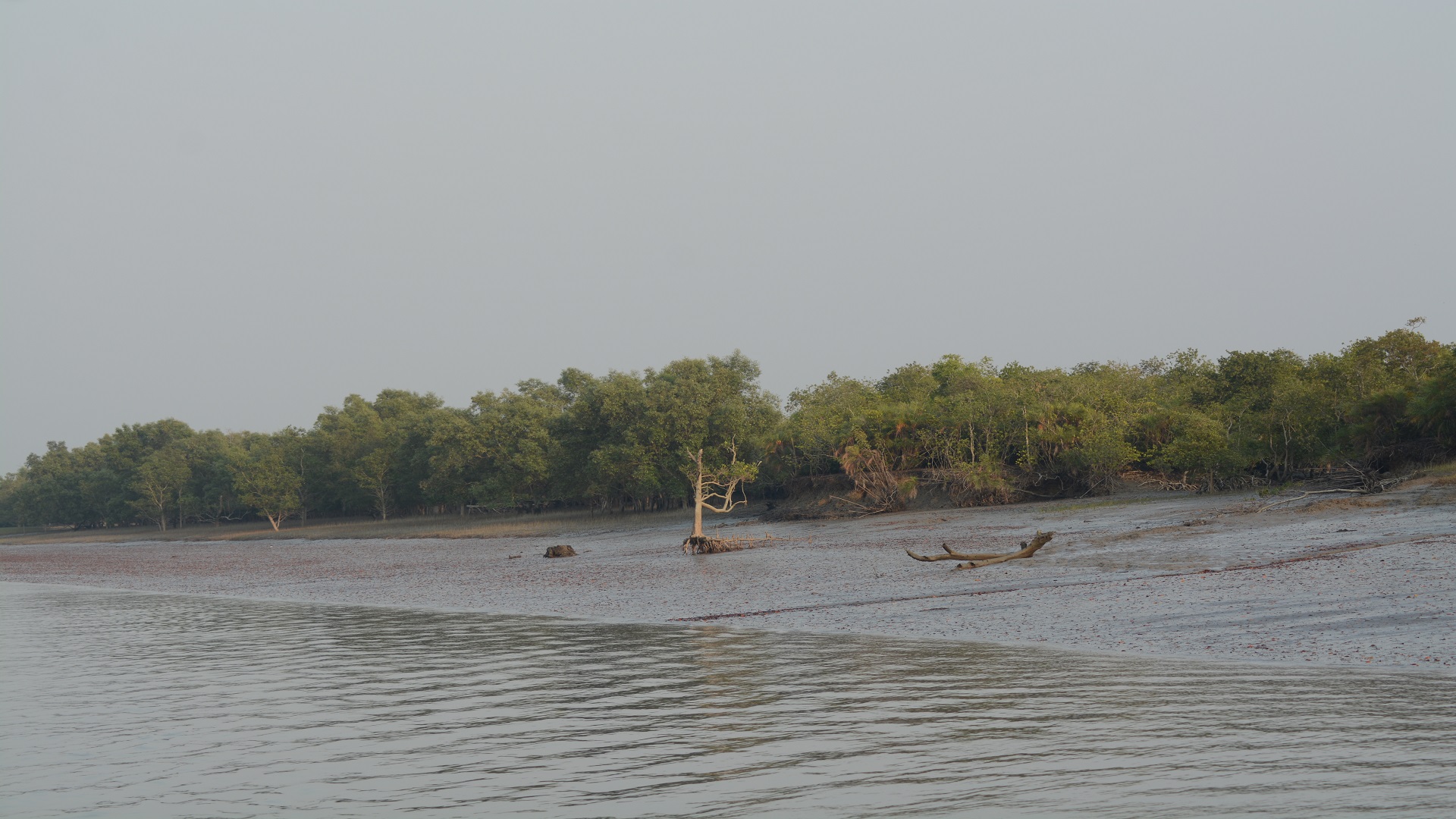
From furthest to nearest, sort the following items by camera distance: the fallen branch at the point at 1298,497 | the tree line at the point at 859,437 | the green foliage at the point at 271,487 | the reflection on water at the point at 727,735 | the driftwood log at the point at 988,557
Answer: the green foliage at the point at 271,487
the tree line at the point at 859,437
the fallen branch at the point at 1298,497
the driftwood log at the point at 988,557
the reflection on water at the point at 727,735

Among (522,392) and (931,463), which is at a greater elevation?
(522,392)

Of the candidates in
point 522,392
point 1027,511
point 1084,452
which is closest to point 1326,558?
point 1027,511

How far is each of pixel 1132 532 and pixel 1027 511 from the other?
15.7 m

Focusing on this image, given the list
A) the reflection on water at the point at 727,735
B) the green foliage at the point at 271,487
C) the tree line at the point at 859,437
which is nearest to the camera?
the reflection on water at the point at 727,735

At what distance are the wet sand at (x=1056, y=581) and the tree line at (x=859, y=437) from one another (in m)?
4.93

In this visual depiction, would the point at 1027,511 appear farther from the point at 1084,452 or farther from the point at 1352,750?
the point at 1352,750

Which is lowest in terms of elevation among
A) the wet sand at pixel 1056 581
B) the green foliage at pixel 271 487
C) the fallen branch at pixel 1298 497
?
the wet sand at pixel 1056 581

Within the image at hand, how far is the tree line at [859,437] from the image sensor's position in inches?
1753

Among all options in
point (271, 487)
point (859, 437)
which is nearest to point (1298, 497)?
point (859, 437)

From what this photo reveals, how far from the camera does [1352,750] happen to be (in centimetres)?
802

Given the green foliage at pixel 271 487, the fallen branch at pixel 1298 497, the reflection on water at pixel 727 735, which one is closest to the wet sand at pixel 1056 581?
the fallen branch at pixel 1298 497

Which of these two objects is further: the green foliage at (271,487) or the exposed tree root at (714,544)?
the green foliage at (271,487)

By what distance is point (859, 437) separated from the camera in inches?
2315

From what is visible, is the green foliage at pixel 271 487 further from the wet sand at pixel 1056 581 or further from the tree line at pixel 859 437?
the wet sand at pixel 1056 581
